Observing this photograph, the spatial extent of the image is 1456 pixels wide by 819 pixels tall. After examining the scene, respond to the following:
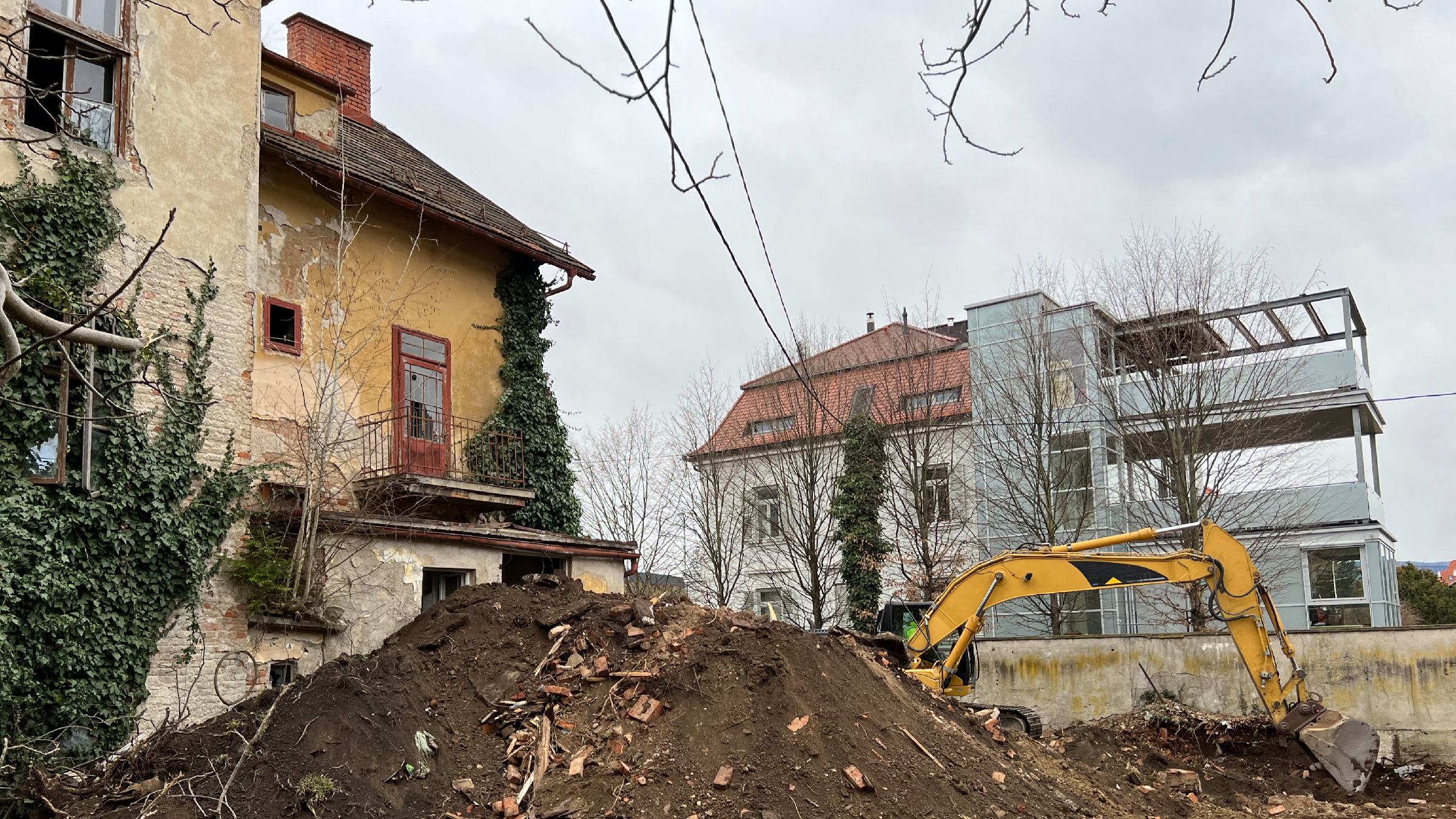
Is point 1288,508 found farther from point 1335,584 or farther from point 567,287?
point 567,287

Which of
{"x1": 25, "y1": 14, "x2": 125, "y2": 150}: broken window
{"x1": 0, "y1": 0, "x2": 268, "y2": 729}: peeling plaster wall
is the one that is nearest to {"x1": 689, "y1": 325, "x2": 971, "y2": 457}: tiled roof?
{"x1": 0, "y1": 0, "x2": 268, "y2": 729}: peeling plaster wall

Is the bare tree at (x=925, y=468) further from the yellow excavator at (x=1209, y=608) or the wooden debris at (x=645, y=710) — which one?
the wooden debris at (x=645, y=710)

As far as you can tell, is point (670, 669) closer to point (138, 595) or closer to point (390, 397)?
point (138, 595)

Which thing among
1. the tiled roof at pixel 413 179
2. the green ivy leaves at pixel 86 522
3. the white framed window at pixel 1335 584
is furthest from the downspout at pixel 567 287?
the white framed window at pixel 1335 584

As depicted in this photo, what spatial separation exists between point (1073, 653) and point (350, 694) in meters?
11.4

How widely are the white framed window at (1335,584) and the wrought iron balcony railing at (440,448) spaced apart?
634 inches

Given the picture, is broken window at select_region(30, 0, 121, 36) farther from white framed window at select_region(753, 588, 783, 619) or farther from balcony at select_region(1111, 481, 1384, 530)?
white framed window at select_region(753, 588, 783, 619)

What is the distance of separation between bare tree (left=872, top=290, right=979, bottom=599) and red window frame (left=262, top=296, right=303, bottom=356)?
14353 millimetres

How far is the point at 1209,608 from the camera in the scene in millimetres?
12852

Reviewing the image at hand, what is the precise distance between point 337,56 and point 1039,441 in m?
15.3

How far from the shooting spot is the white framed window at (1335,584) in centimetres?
2153

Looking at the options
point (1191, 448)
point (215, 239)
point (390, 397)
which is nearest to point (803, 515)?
point (1191, 448)

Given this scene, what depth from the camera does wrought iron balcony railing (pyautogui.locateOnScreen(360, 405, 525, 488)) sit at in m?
14.8

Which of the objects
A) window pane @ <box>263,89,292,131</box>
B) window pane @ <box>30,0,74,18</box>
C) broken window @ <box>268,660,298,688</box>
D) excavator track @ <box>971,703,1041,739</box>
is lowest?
excavator track @ <box>971,703,1041,739</box>
